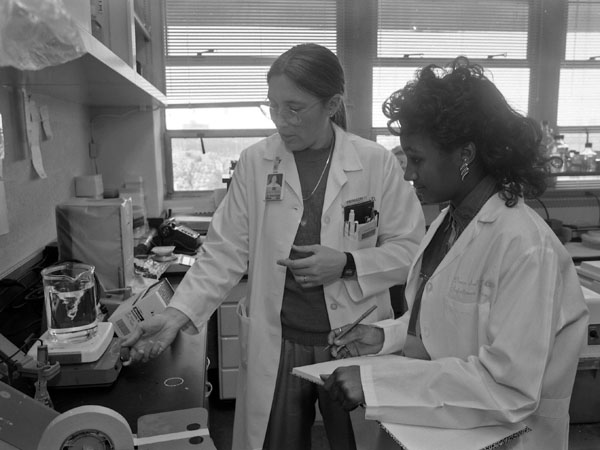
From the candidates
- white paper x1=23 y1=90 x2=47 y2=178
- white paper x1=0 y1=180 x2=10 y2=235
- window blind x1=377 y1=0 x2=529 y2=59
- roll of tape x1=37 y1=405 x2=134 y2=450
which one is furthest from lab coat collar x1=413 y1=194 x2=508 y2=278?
window blind x1=377 y1=0 x2=529 y2=59

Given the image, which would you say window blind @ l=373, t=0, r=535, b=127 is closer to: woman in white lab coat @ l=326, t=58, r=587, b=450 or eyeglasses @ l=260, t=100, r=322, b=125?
eyeglasses @ l=260, t=100, r=322, b=125

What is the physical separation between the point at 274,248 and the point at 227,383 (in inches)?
57.7

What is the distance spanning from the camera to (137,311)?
1.42 meters

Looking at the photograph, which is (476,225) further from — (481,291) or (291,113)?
(291,113)

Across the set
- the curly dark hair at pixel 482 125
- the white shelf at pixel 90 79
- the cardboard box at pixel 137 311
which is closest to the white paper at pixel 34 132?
the white shelf at pixel 90 79

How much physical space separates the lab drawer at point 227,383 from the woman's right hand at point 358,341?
1499 mm

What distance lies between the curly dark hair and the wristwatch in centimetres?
45

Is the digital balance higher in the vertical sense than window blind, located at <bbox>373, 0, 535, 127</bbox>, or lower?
lower

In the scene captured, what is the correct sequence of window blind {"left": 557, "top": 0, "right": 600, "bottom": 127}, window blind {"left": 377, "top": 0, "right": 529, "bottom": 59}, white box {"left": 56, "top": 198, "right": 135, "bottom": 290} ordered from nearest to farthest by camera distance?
white box {"left": 56, "top": 198, "right": 135, "bottom": 290} → window blind {"left": 377, "top": 0, "right": 529, "bottom": 59} → window blind {"left": 557, "top": 0, "right": 600, "bottom": 127}

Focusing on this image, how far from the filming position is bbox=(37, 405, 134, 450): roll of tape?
2.31 feet

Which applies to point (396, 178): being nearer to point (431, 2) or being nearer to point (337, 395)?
point (337, 395)

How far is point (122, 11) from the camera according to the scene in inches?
86.1

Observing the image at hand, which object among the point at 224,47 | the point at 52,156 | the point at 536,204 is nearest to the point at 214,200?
the point at 224,47

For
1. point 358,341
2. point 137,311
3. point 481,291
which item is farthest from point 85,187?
point 481,291
